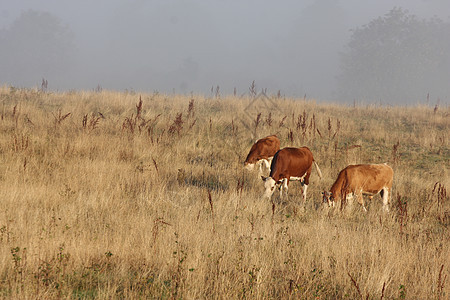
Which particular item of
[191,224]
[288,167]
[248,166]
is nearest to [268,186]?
[288,167]

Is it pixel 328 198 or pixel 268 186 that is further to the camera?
pixel 268 186

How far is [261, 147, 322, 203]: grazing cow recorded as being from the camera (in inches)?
285

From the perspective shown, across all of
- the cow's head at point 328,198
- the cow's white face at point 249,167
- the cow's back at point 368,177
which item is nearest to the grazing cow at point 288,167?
the cow's head at point 328,198

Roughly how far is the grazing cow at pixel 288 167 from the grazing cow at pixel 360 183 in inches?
31.5

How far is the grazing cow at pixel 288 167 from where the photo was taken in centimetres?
723

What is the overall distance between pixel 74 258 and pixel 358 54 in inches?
2519

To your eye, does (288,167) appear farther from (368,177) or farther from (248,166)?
(248,166)

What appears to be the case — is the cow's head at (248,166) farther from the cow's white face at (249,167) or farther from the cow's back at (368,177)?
the cow's back at (368,177)

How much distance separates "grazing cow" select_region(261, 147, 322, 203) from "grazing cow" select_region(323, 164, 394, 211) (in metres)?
0.80

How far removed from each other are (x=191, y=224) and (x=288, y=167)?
3.16m

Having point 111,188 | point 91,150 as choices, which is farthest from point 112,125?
Result: point 111,188

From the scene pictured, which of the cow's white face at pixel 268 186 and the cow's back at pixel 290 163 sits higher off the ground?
the cow's back at pixel 290 163

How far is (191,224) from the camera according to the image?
17.0 ft

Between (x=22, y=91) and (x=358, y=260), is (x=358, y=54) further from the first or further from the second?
(x=358, y=260)
